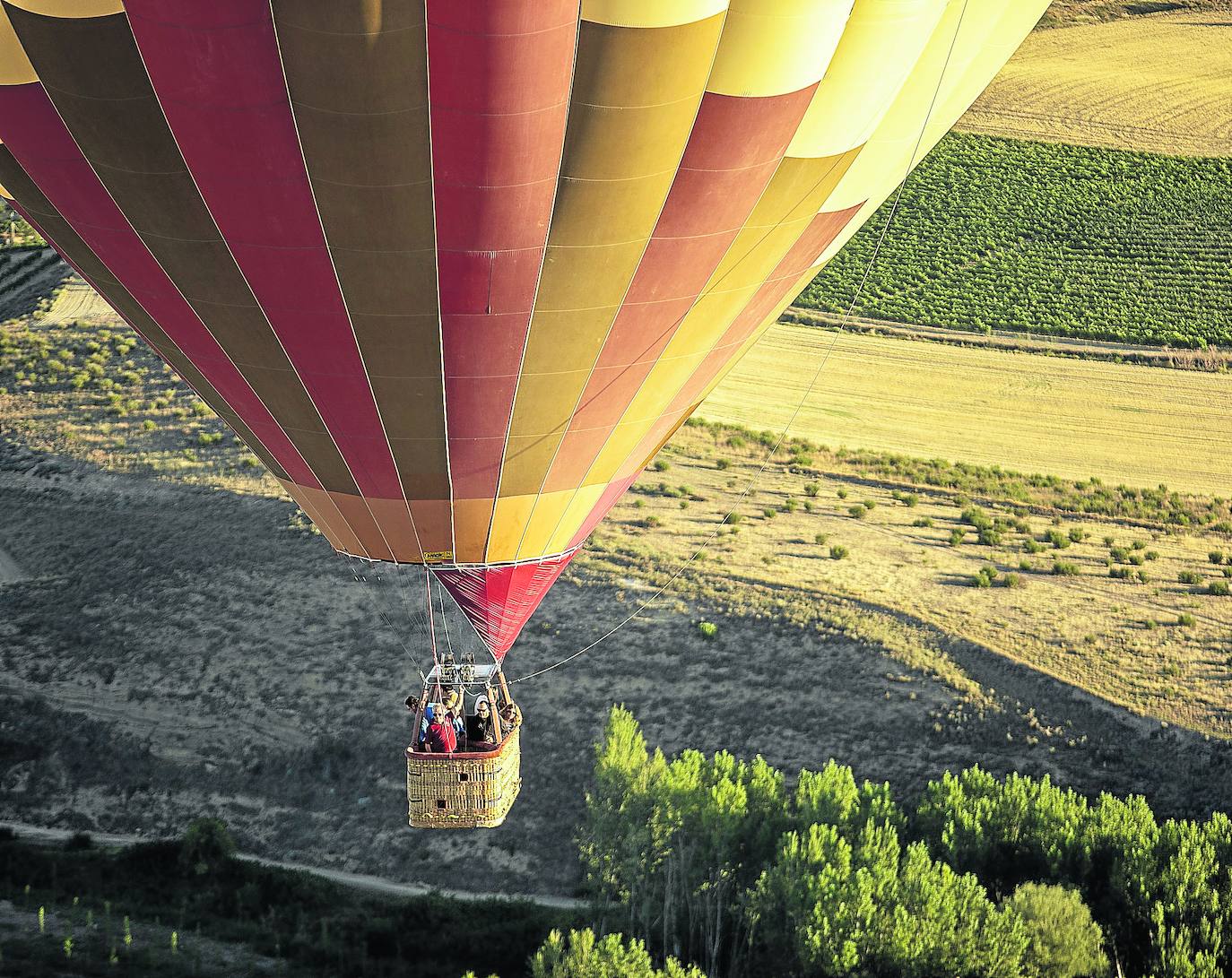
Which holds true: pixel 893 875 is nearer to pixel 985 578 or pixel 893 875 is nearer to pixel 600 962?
pixel 600 962

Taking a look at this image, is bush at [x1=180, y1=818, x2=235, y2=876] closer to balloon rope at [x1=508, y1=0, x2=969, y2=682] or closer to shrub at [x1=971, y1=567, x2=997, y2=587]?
balloon rope at [x1=508, y1=0, x2=969, y2=682]

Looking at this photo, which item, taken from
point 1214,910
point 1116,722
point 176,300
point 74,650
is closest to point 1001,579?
point 1116,722

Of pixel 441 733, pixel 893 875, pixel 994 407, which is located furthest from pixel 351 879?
pixel 994 407

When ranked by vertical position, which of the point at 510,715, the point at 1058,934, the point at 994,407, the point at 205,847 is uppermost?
the point at 994,407

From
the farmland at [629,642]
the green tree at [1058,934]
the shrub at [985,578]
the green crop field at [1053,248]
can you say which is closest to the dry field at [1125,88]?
the green crop field at [1053,248]

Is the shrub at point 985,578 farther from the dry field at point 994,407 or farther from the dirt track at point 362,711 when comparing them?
the dry field at point 994,407

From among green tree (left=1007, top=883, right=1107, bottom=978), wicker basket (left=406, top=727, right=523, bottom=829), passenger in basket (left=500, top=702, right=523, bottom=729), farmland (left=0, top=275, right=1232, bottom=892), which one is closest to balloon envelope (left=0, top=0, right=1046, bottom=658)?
passenger in basket (left=500, top=702, right=523, bottom=729)
